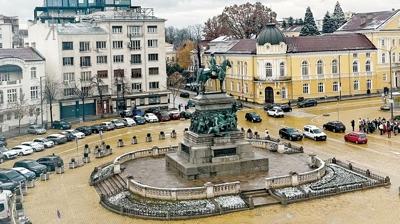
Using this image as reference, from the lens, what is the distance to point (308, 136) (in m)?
54.0

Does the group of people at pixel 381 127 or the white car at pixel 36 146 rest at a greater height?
the group of people at pixel 381 127

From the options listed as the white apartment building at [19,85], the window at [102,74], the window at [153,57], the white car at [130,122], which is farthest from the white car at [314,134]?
the white apartment building at [19,85]

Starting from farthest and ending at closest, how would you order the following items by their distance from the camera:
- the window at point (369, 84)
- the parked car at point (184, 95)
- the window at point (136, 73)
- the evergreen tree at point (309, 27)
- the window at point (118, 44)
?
the evergreen tree at point (309, 27) < the parked car at point (184, 95) < the window at point (369, 84) < the window at point (136, 73) < the window at point (118, 44)

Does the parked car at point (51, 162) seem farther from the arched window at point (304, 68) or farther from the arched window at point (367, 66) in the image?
the arched window at point (367, 66)

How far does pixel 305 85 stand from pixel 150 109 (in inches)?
922

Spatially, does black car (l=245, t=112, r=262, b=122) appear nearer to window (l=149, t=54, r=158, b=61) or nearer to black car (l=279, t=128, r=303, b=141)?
black car (l=279, t=128, r=303, b=141)

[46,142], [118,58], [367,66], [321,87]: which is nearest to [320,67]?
[321,87]

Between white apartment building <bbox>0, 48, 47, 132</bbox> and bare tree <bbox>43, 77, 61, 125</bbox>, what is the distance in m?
1.13

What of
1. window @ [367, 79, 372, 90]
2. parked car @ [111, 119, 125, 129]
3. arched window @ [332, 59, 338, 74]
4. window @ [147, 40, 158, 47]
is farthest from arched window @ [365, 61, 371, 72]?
parked car @ [111, 119, 125, 129]

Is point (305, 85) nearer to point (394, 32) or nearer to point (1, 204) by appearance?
point (394, 32)

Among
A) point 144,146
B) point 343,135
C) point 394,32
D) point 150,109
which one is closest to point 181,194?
A: point 144,146

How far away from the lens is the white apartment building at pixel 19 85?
68062mm

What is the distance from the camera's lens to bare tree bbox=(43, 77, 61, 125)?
236ft

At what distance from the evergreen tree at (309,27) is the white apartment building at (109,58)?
138 feet
